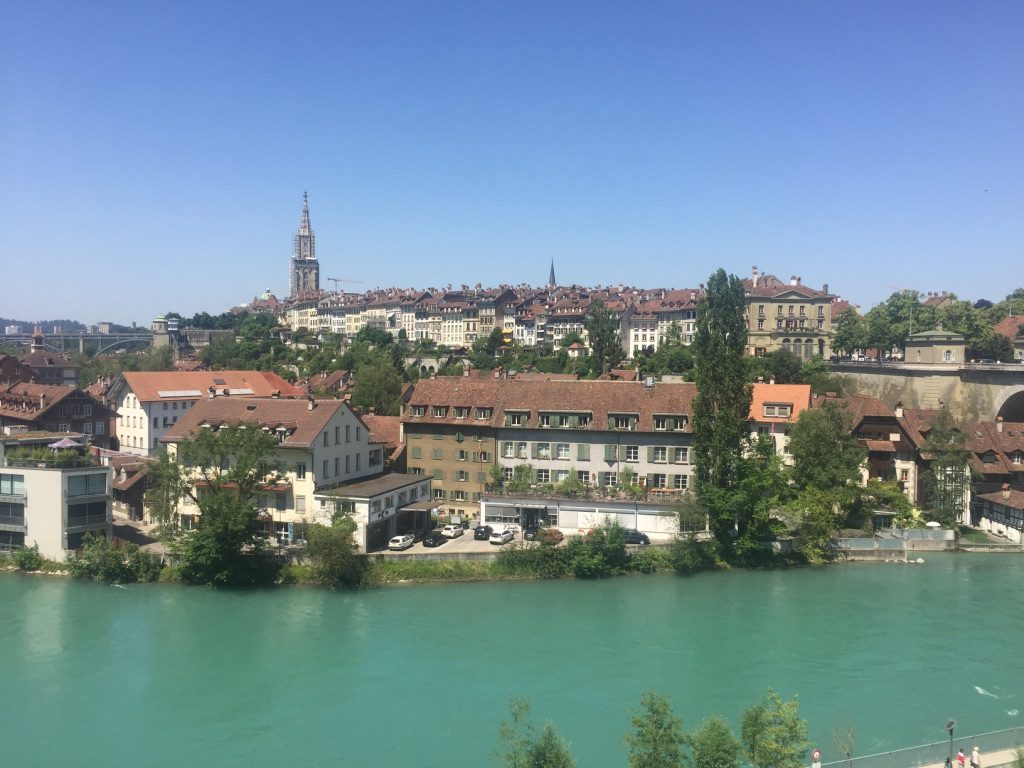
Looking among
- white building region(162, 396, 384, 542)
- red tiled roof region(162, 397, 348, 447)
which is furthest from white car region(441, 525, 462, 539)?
red tiled roof region(162, 397, 348, 447)

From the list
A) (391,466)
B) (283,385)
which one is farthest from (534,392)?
(283,385)

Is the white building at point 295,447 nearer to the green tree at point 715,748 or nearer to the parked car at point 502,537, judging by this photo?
the parked car at point 502,537

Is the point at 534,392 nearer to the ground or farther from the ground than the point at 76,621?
farther from the ground

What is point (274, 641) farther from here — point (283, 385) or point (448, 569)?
point (283, 385)

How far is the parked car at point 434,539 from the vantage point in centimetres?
3044

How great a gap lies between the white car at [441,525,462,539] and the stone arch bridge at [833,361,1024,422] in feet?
110

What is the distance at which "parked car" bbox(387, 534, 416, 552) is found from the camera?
2978cm

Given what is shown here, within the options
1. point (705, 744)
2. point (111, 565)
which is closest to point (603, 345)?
point (111, 565)

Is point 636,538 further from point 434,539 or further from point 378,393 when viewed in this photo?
point 378,393

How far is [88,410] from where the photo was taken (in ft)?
156

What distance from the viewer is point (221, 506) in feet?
91.0

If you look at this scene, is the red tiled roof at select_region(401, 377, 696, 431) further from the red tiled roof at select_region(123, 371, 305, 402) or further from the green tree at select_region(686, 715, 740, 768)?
the green tree at select_region(686, 715, 740, 768)

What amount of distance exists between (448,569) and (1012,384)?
37630 mm

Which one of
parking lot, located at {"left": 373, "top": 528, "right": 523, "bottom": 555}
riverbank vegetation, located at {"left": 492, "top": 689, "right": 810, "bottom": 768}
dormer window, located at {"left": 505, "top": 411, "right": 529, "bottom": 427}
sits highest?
dormer window, located at {"left": 505, "top": 411, "right": 529, "bottom": 427}
